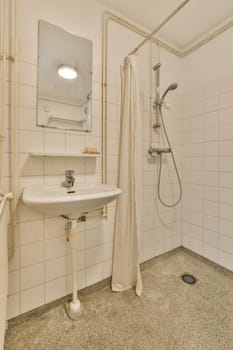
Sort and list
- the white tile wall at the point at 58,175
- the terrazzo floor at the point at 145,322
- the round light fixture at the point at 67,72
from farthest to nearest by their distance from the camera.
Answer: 1. the round light fixture at the point at 67,72
2. the white tile wall at the point at 58,175
3. the terrazzo floor at the point at 145,322

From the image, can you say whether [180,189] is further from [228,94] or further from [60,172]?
[60,172]

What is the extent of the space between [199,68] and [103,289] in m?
2.38

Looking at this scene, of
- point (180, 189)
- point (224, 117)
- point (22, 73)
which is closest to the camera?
point (22, 73)

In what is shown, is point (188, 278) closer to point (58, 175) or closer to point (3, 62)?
point (58, 175)

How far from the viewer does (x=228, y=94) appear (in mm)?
1639

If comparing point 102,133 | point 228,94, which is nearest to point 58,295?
point 102,133

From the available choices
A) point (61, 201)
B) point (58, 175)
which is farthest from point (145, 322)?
point (58, 175)

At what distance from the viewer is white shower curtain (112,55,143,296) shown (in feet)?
4.59

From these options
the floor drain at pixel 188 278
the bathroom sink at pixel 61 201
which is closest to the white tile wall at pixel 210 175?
the floor drain at pixel 188 278

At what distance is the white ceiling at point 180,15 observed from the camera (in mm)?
1461

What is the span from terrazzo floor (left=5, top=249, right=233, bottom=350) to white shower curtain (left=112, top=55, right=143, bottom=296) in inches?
6.3

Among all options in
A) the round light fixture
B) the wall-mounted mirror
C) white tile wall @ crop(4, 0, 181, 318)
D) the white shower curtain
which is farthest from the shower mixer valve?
the round light fixture

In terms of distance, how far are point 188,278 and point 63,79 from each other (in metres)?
2.01

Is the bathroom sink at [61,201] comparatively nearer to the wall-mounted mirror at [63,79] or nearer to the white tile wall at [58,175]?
the white tile wall at [58,175]
